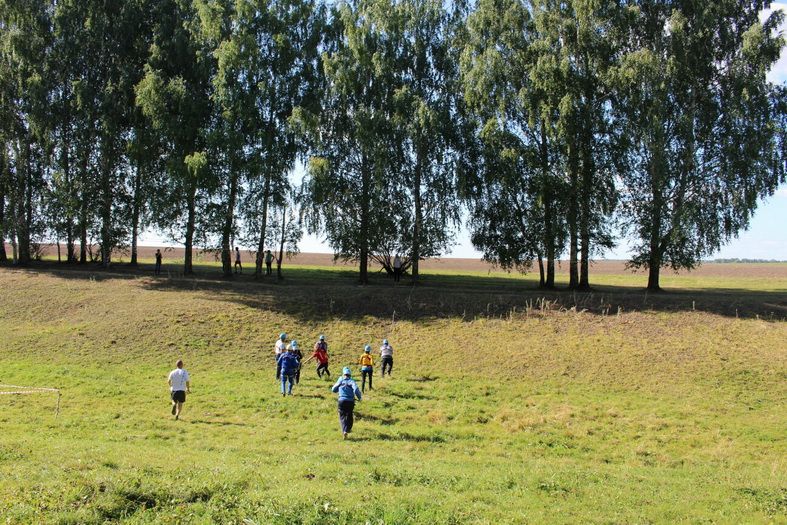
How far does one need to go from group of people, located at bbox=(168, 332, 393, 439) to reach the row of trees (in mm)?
15614

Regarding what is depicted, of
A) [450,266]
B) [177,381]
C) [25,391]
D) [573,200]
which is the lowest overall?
[25,391]

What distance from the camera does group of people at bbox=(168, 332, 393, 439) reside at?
16.8 metres

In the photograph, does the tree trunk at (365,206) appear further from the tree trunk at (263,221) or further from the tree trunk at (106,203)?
the tree trunk at (106,203)

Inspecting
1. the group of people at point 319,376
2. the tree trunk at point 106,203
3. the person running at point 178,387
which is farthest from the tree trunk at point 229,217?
the person running at point 178,387

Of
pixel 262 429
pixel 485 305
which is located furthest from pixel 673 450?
pixel 485 305

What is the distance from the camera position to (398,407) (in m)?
20.7

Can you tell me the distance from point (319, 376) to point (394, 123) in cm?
1974

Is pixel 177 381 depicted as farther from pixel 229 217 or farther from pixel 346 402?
pixel 229 217

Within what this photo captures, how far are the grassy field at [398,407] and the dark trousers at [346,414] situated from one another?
24.4 inches

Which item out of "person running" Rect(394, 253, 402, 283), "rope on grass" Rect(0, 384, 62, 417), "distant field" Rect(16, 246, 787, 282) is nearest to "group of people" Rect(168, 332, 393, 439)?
"rope on grass" Rect(0, 384, 62, 417)

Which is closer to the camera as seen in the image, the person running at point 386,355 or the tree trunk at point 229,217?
the person running at point 386,355

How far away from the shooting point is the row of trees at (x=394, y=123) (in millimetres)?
35750

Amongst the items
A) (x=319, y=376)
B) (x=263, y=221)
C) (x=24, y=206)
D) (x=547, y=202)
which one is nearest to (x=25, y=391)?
(x=319, y=376)

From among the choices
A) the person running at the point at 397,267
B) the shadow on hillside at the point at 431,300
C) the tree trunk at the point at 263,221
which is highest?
the tree trunk at the point at 263,221
